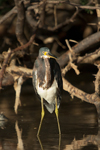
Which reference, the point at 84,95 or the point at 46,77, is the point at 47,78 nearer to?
the point at 46,77

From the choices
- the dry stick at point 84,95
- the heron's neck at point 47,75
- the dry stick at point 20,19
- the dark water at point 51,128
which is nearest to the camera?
the dark water at point 51,128

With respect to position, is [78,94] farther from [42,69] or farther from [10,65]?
[10,65]

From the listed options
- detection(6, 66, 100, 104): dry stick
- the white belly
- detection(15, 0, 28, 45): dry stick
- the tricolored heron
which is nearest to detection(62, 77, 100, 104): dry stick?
detection(6, 66, 100, 104): dry stick

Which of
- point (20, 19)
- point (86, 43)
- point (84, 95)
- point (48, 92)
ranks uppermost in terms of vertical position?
point (20, 19)

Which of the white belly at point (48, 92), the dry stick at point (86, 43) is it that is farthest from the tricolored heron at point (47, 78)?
the dry stick at point (86, 43)

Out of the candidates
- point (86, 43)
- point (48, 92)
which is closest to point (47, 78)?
point (48, 92)

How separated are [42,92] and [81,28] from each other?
26.2 ft

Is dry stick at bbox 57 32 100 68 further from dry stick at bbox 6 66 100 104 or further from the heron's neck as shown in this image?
the heron's neck

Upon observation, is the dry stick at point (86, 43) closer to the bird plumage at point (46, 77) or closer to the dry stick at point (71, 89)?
the dry stick at point (71, 89)

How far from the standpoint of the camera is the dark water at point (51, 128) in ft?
16.3

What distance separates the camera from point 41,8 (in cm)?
817

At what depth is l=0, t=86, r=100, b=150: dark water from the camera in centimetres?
498

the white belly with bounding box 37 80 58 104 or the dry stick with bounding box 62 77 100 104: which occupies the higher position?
the white belly with bounding box 37 80 58 104

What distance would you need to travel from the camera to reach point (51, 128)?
6035mm
